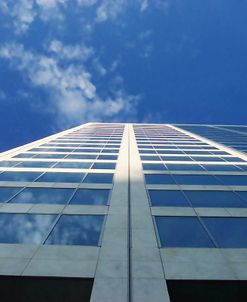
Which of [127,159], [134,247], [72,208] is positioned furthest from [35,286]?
[127,159]

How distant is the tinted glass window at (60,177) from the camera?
23.7 m

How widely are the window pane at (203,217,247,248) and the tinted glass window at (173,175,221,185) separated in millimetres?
6161

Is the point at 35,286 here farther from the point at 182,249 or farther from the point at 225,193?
the point at 225,193

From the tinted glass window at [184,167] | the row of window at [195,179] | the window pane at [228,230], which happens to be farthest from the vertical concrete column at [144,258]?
the tinted glass window at [184,167]

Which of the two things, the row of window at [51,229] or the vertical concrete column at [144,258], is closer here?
the vertical concrete column at [144,258]

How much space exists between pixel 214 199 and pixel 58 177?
9.83 meters

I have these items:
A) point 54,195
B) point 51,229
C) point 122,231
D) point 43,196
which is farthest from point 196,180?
point 51,229

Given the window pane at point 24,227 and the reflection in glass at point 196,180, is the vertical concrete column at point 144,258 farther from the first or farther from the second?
the reflection in glass at point 196,180

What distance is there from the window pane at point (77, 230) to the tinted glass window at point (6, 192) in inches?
170

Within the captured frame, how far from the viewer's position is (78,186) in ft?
73.3

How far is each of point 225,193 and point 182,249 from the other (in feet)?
26.5

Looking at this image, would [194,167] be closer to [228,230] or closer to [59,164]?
[59,164]

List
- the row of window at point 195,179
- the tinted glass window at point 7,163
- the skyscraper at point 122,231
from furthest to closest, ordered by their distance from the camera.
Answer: the tinted glass window at point 7,163 < the row of window at point 195,179 < the skyscraper at point 122,231

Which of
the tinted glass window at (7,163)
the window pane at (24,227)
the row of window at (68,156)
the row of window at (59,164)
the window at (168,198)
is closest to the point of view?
the window pane at (24,227)
